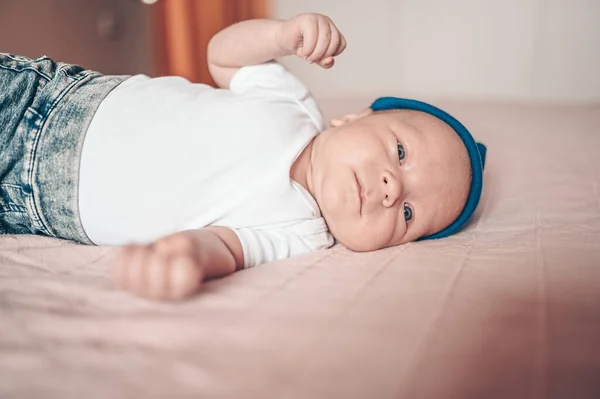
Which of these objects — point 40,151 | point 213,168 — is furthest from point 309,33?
point 40,151

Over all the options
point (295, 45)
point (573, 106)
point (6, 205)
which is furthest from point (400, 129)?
point (573, 106)

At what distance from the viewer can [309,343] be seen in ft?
1.88

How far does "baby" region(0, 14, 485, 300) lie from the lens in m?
0.98

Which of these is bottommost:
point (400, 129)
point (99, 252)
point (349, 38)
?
point (99, 252)

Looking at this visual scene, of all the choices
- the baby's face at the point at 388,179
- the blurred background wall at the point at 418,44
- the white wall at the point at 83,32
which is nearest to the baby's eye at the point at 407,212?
the baby's face at the point at 388,179

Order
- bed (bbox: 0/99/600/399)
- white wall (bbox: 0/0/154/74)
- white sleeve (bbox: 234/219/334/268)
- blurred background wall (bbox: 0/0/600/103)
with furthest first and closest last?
blurred background wall (bbox: 0/0/600/103) → white wall (bbox: 0/0/154/74) → white sleeve (bbox: 234/219/334/268) → bed (bbox: 0/99/600/399)

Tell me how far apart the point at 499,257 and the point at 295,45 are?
0.52m

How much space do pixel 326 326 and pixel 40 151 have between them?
638 millimetres

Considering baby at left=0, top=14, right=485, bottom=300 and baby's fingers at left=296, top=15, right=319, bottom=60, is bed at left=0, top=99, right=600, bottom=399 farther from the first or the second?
baby's fingers at left=296, top=15, right=319, bottom=60

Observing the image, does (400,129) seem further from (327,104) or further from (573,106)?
(573,106)

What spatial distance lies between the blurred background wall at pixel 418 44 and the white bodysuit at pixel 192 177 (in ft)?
3.91

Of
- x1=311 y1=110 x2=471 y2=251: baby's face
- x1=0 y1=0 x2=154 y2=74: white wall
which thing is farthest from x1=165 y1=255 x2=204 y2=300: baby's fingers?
x1=0 y1=0 x2=154 y2=74: white wall

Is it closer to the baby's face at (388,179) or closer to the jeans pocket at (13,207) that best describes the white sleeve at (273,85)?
the baby's face at (388,179)

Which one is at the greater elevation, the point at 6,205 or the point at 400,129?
the point at 400,129
